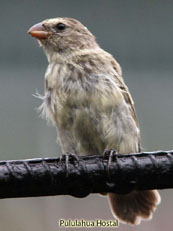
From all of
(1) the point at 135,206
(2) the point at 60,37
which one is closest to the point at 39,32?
(2) the point at 60,37

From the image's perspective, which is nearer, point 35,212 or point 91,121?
point 91,121

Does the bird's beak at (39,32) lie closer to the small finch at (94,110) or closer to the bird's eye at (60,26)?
the small finch at (94,110)

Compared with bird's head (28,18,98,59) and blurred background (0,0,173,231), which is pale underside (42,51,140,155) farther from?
blurred background (0,0,173,231)

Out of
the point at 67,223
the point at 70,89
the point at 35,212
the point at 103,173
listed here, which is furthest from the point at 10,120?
the point at 103,173

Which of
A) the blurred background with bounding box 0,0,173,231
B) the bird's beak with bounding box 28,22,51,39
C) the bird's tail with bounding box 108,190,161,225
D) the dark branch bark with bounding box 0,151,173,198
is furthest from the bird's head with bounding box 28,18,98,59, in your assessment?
the dark branch bark with bounding box 0,151,173,198

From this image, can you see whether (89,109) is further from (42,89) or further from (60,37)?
(42,89)

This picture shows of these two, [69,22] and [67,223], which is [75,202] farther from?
[69,22]
